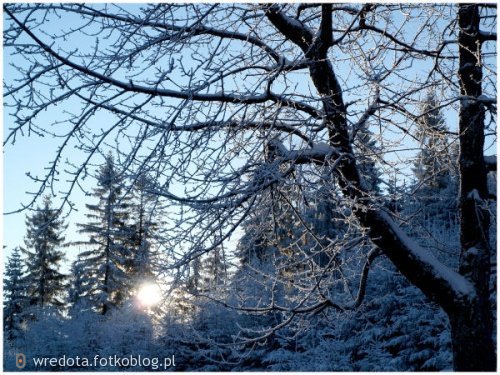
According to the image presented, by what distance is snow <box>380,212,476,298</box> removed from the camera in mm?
4504

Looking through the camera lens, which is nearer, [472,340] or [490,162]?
[472,340]

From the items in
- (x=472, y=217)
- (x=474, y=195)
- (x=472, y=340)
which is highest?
(x=474, y=195)

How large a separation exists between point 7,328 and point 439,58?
88.7ft

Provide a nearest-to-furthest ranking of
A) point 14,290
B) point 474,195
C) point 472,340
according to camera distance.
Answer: point 472,340 → point 474,195 → point 14,290

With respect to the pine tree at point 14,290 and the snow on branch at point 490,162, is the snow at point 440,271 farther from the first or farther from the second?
the pine tree at point 14,290

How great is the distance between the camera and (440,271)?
462cm

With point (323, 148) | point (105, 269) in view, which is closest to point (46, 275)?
point (105, 269)

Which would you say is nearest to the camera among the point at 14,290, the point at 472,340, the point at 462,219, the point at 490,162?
the point at 472,340

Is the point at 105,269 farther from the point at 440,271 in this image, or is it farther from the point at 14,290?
the point at 440,271

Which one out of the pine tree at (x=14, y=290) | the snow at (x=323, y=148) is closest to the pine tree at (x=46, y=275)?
the pine tree at (x=14, y=290)

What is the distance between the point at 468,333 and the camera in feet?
14.5

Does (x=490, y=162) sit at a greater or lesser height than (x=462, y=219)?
greater

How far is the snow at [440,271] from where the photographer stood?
450 cm

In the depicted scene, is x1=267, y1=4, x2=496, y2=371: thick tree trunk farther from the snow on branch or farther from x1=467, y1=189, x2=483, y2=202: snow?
the snow on branch
